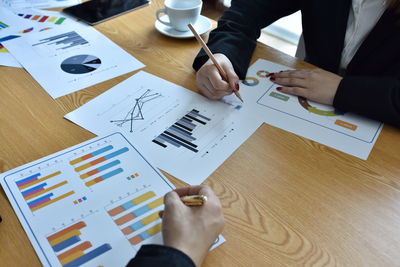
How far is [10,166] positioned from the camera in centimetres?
62

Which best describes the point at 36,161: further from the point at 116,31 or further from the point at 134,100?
the point at 116,31

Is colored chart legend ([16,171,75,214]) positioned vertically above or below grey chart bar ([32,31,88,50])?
below

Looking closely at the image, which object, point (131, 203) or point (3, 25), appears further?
point (3, 25)

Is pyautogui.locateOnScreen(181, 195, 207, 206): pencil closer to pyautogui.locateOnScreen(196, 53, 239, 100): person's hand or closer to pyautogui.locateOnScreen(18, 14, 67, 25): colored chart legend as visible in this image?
pyautogui.locateOnScreen(196, 53, 239, 100): person's hand

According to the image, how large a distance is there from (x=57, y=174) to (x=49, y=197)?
0.05 m

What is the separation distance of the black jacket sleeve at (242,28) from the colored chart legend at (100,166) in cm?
34

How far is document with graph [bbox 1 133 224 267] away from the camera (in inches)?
19.7

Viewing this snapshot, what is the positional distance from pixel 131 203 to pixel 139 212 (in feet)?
0.07

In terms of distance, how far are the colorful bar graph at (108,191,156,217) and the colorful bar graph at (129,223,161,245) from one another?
5 cm

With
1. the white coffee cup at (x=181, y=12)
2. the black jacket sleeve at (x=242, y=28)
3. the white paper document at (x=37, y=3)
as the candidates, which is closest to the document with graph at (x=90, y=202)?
the black jacket sleeve at (x=242, y=28)

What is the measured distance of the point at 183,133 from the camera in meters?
0.70

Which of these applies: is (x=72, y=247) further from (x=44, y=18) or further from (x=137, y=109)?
(x=44, y=18)

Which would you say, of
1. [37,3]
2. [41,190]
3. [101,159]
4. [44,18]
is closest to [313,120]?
[101,159]

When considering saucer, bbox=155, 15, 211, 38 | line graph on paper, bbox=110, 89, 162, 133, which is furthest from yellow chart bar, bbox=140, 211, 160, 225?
saucer, bbox=155, 15, 211, 38
